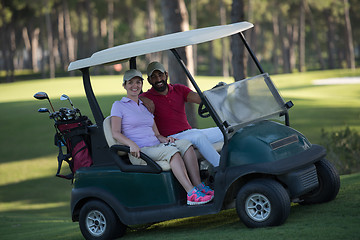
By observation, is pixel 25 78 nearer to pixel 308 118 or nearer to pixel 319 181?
pixel 308 118

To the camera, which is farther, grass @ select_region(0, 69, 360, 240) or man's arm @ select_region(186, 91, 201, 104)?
man's arm @ select_region(186, 91, 201, 104)

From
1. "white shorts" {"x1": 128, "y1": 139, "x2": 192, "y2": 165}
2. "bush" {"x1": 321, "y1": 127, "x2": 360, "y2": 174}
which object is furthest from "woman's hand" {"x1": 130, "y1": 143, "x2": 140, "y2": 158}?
"bush" {"x1": 321, "y1": 127, "x2": 360, "y2": 174}

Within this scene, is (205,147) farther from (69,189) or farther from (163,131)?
(69,189)

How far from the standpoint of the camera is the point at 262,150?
15.3ft

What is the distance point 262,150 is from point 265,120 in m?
0.65

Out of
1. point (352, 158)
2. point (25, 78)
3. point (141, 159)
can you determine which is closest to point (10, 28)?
point (25, 78)

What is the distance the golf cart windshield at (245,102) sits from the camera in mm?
4902

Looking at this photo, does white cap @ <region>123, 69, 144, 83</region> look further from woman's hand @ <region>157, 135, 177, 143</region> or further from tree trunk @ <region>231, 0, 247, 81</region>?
tree trunk @ <region>231, 0, 247, 81</region>

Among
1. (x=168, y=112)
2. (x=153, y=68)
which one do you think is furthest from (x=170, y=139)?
(x=153, y=68)

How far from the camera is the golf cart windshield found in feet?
16.1

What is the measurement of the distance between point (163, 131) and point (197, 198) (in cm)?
109

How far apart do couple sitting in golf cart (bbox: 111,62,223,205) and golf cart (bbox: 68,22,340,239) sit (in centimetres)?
10

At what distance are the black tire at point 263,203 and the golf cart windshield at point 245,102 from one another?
0.57 meters

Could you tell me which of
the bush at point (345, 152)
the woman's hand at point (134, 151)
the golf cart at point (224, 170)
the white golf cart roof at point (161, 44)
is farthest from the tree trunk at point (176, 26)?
the woman's hand at point (134, 151)
